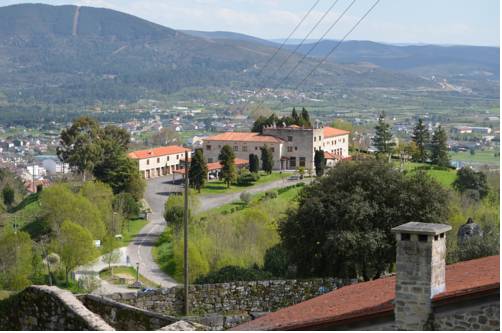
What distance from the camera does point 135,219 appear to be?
45719 mm

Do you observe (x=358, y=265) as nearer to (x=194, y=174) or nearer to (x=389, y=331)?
(x=389, y=331)

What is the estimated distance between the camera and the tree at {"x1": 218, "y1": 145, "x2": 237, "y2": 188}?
5225 cm

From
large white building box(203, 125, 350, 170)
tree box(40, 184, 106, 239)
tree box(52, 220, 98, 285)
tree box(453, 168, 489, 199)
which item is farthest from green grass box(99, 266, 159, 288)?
large white building box(203, 125, 350, 170)

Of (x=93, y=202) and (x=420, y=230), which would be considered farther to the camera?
(x=93, y=202)

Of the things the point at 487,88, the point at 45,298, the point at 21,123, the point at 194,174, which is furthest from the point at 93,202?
the point at 487,88

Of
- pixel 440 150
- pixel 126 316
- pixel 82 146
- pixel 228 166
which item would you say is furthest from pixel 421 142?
pixel 126 316

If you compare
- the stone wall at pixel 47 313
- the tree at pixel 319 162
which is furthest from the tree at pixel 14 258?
the tree at pixel 319 162

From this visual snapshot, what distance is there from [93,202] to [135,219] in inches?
153

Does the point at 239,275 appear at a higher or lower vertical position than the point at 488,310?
lower

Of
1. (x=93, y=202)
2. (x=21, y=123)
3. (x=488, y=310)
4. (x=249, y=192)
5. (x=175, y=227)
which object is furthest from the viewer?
(x=21, y=123)

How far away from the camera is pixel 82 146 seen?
55.2 metres

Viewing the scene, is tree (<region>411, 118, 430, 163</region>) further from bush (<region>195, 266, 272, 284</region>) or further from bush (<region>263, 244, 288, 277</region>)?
bush (<region>195, 266, 272, 284</region>)

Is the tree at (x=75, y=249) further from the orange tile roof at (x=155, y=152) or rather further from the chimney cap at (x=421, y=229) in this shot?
the orange tile roof at (x=155, y=152)

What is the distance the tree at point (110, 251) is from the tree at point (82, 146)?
15087mm
